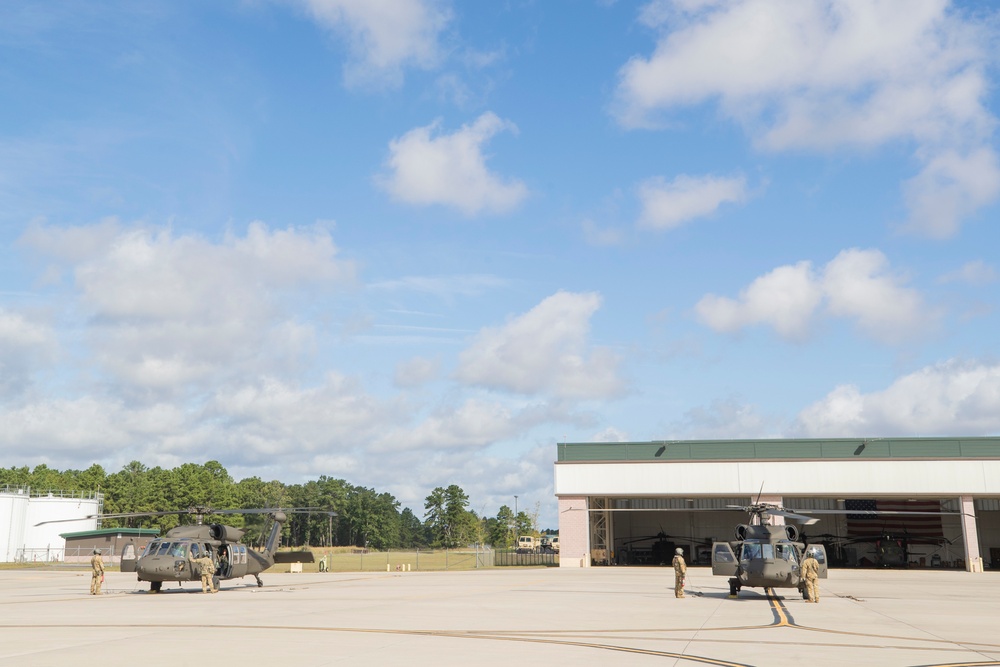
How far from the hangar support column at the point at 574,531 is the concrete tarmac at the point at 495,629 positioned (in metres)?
30.7

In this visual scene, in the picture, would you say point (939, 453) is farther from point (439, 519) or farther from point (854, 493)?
point (439, 519)

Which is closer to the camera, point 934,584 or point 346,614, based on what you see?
point 346,614

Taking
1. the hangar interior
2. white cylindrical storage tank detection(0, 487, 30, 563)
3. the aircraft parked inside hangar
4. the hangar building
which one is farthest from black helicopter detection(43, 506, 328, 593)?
white cylindrical storage tank detection(0, 487, 30, 563)

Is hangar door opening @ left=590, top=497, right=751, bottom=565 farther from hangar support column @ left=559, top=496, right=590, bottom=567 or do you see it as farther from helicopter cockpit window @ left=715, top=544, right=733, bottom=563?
helicopter cockpit window @ left=715, top=544, right=733, bottom=563

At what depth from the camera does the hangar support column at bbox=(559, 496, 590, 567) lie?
2464 inches

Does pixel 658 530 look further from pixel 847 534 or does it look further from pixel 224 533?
pixel 224 533

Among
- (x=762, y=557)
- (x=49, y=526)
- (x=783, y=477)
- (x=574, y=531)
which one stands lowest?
(x=574, y=531)

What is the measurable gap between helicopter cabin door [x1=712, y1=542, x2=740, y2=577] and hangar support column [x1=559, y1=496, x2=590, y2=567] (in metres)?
30.8

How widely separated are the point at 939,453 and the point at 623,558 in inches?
1053

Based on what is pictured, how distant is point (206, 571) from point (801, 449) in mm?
44618

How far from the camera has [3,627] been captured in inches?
731

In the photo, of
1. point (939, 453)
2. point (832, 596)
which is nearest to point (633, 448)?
point (939, 453)

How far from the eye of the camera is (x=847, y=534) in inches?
2908

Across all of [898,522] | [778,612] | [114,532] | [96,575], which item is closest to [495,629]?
[778,612]
